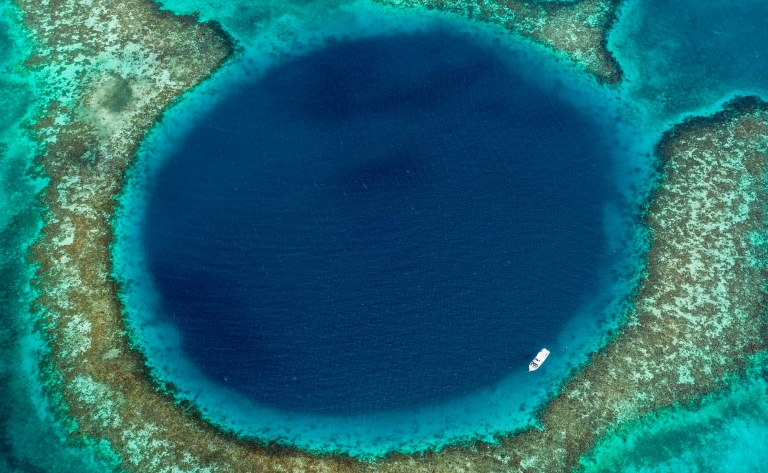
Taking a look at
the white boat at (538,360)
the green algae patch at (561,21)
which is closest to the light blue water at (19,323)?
the white boat at (538,360)

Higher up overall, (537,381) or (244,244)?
(537,381)

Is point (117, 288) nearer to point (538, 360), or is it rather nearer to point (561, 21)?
point (538, 360)

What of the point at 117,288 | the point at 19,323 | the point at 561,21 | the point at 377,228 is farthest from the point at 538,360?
the point at 561,21

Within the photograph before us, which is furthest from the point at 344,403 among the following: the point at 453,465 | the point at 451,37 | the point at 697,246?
the point at 451,37

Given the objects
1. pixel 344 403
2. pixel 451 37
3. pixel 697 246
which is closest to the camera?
pixel 344 403

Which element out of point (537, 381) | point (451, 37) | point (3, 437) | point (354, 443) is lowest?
point (3, 437)

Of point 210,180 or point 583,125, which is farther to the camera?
point 583,125

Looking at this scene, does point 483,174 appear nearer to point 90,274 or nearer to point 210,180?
point 210,180

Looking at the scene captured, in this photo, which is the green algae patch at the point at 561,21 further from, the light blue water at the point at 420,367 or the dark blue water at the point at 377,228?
the light blue water at the point at 420,367
